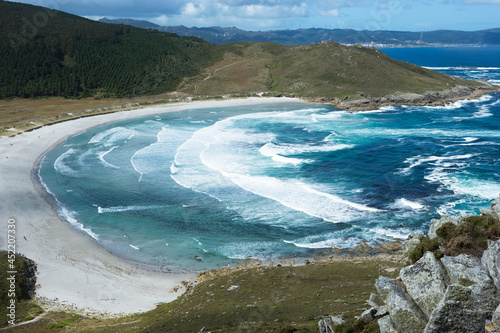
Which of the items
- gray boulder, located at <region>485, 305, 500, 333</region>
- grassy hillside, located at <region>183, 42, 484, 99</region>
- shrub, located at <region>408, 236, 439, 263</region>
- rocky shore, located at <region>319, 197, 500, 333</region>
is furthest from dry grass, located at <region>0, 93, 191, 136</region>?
gray boulder, located at <region>485, 305, 500, 333</region>

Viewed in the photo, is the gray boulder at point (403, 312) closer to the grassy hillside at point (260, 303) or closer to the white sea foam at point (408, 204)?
the grassy hillside at point (260, 303)

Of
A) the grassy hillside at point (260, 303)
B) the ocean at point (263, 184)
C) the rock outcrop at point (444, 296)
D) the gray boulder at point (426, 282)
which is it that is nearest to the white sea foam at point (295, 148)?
the ocean at point (263, 184)

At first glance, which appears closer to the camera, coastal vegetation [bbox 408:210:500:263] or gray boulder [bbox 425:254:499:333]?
gray boulder [bbox 425:254:499:333]

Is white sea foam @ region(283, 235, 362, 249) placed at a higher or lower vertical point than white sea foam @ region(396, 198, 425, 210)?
lower

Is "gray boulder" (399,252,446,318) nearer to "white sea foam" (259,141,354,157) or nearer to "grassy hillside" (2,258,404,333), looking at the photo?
"grassy hillside" (2,258,404,333)

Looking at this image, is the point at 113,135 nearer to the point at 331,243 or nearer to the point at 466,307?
the point at 331,243

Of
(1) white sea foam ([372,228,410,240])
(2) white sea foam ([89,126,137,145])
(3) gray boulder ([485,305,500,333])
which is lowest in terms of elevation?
(1) white sea foam ([372,228,410,240])

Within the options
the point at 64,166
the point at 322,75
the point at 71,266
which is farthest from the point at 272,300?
the point at 322,75
